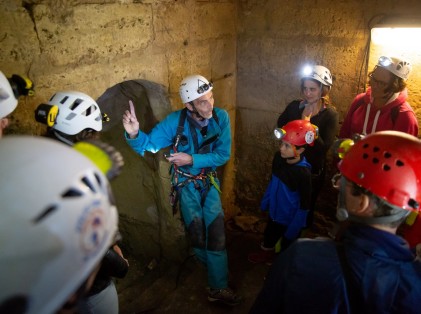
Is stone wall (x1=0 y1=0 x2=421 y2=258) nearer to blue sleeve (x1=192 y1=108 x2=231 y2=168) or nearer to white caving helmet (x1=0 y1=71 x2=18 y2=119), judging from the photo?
white caving helmet (x1=0 y1=71 x2=18 y2=119)

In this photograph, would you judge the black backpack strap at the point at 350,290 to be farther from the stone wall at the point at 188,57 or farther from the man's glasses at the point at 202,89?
the stone wall at the point at 188,57

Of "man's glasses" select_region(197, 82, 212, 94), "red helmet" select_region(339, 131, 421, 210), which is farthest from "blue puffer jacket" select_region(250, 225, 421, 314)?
"man's glasses" select_region(197, 82, 212, 94)

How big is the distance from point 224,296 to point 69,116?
9.48 ft

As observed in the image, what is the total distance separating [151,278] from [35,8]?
3.92 m

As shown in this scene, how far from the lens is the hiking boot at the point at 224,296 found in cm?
407

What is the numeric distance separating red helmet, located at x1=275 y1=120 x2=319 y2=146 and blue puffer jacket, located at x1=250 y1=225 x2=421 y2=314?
187cm

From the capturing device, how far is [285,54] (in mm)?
4742

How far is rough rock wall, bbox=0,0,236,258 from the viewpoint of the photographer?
257 cm

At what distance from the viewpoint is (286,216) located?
13.0 ft

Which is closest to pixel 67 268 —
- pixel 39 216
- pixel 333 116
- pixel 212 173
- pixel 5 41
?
pixel 39 216

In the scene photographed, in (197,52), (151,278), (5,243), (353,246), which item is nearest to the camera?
(5,243)

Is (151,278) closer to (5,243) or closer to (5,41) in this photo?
(5,41)

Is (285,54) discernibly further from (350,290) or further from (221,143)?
(350,290)

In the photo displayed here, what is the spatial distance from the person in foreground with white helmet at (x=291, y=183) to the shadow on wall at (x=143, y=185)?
145 centimetres
